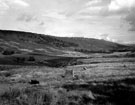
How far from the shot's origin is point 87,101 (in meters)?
10.9

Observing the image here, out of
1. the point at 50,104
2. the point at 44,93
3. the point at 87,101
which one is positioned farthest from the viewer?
the point at 44,93

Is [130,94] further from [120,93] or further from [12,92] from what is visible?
[12,92]

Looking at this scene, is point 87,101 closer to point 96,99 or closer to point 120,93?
point 96,99

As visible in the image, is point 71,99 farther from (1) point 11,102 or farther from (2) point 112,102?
(1) point 11,102

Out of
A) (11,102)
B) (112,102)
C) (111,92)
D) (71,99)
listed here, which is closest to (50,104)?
(71,99)

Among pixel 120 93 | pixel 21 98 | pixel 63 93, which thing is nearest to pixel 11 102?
pixel 21 98

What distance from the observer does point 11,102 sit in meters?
10.7

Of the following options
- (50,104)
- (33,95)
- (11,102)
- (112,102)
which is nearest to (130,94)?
(112,102)

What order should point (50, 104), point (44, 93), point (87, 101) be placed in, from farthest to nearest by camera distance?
1. point (44, 93)
2. point (87, 101)
3. point (50, 104)

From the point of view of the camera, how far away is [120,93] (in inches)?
468

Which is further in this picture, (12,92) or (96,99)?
(12,92)

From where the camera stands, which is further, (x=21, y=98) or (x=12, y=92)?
(x=12, y=92)

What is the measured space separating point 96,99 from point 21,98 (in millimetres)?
4069

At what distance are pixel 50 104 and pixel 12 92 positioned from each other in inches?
130
